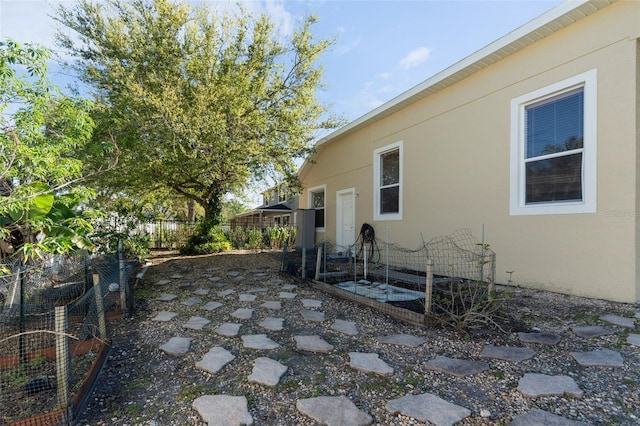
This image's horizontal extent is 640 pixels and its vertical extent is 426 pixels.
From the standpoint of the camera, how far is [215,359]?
2.87m

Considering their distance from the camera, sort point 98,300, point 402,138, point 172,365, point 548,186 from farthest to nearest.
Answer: point 402,138 < point 548,186 < point 98,300 < point 172,365

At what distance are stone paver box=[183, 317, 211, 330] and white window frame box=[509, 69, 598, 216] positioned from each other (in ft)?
16.1

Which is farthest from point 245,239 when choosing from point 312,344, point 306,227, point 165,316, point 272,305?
point 312,344

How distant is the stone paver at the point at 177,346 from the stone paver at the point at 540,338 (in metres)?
3.23

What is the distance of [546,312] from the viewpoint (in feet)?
13.1

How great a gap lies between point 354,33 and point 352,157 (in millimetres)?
3448

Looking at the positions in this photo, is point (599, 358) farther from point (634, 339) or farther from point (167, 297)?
point (167, 297)

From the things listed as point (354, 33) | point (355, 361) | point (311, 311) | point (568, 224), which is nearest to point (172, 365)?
point (355, 361)

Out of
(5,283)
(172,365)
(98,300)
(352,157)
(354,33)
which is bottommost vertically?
(172,365)

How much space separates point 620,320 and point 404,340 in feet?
8.04

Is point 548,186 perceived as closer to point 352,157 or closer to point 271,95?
point 352,157

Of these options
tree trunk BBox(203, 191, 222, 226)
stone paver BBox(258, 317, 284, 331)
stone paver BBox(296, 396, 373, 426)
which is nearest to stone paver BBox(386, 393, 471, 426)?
stone paver BBox(296, 396, 373, 426)

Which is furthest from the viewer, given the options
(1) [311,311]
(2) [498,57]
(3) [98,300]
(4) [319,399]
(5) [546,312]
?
(2) [498,57]

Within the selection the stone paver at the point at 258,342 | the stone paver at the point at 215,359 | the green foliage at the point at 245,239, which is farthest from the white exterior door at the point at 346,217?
the stone paver at the point at 215,359
